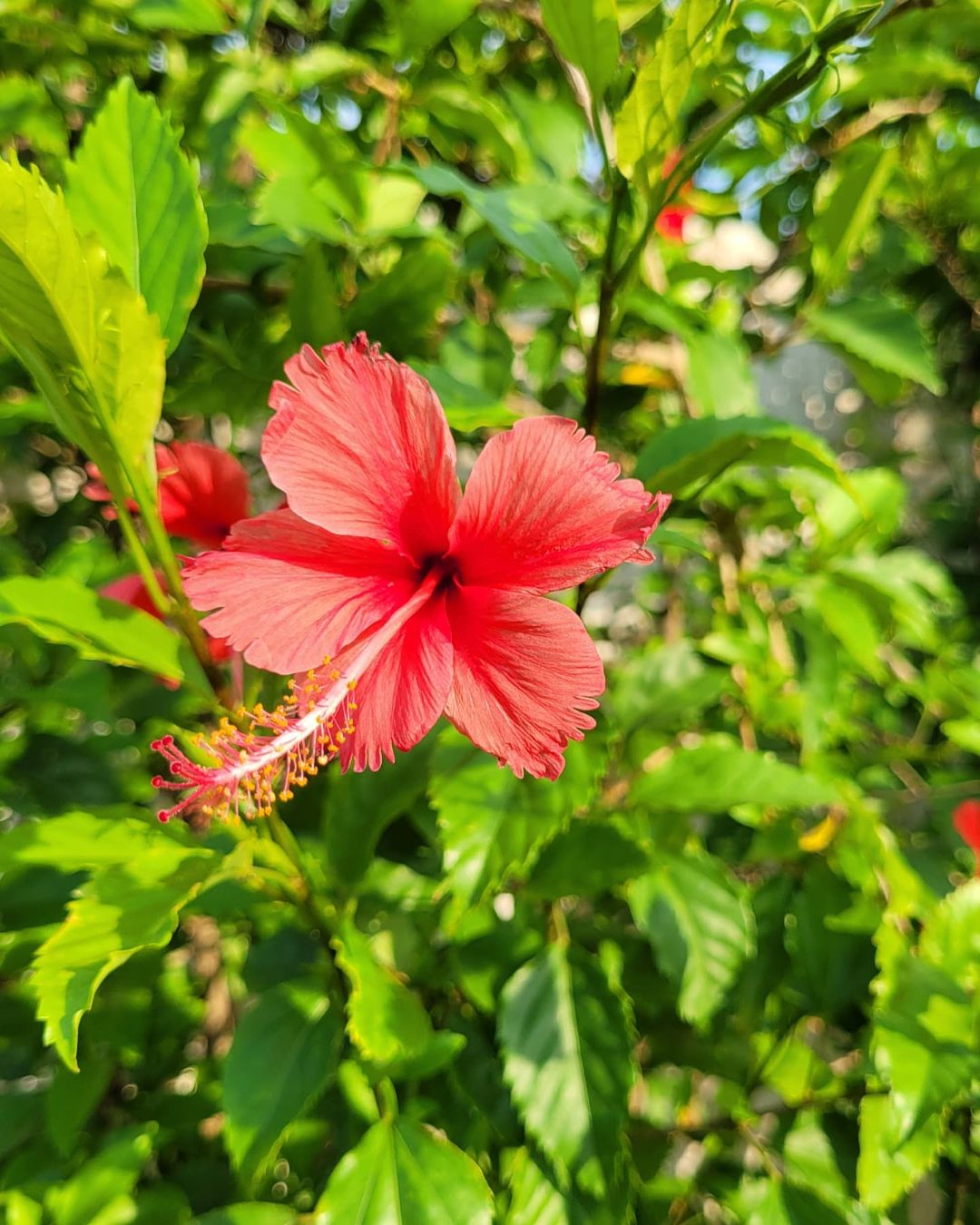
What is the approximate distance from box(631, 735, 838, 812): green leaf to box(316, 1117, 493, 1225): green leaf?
1.06 ft

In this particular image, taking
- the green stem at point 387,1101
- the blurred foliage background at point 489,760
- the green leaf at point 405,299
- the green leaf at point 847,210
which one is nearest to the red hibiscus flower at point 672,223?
the blurred foliage background at point 489,760

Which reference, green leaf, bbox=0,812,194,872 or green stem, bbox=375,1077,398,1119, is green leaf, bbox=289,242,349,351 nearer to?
green leaf, bbox=0,812,194,872

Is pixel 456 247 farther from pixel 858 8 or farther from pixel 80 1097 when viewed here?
pixel 80 1097

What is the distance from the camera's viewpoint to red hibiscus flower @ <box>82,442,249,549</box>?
1.91ft

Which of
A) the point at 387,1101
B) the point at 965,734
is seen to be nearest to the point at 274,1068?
the point at 387,1101

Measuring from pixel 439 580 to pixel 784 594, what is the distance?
84 cm

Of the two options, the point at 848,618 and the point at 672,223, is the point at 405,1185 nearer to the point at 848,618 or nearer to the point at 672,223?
the point at 848,618

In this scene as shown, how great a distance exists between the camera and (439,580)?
478 millimetres

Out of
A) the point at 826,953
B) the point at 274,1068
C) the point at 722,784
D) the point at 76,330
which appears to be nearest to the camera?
the point at 76,330

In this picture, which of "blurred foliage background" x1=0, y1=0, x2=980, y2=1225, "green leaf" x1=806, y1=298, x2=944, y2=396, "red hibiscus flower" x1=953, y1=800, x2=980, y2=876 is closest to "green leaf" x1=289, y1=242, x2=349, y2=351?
"blurred foliage background" x1=0, y1=0, x2=980, y2=1225

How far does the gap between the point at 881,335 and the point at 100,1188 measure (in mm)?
1154

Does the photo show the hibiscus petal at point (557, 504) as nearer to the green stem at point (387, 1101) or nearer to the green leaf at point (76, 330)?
the green leaf at point (76, 330)

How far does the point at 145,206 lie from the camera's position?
52cm

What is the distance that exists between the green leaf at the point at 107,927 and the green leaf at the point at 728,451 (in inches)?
14.6
